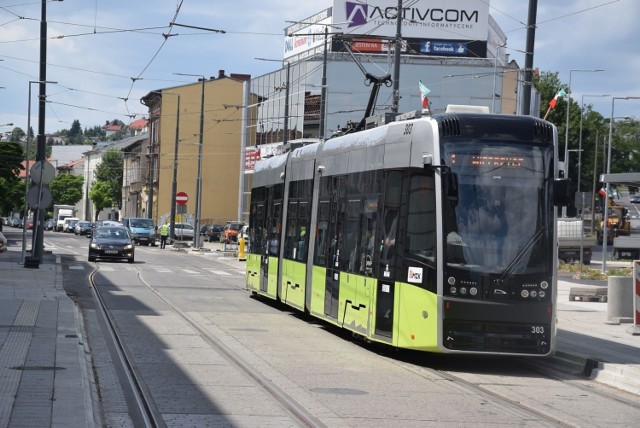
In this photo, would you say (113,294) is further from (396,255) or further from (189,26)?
(396,255)

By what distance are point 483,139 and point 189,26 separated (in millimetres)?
17211

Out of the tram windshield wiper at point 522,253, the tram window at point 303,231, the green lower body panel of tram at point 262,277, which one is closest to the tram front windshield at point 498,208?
the tram windshield wiper at point 522,253

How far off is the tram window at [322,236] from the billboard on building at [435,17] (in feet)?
176

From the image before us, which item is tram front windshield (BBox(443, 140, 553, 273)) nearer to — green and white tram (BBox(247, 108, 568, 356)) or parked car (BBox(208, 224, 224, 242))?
green and white tram (BBox(247, 108, 568, 356))

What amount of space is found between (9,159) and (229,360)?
67176 mm

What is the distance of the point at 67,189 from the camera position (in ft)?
503

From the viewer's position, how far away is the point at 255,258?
84.5 ft

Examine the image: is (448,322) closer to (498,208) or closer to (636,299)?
(498,208)

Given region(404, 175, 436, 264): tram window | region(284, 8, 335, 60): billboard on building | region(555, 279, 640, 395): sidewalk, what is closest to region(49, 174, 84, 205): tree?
region(284, 8, 335, 60): billboard on building

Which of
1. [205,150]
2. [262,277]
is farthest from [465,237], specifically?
[205,150]

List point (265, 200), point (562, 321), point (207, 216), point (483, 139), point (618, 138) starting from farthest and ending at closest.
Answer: point (618, 138) < point (207, 216) < point (265, 200) < point (562, 321) < point (483, 139)

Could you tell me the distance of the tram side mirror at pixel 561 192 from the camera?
14.2 meters

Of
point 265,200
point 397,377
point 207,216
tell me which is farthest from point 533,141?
point 207,216

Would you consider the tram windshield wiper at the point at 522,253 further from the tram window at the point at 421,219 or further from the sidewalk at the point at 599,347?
the sidewalk at the point at 599,347
